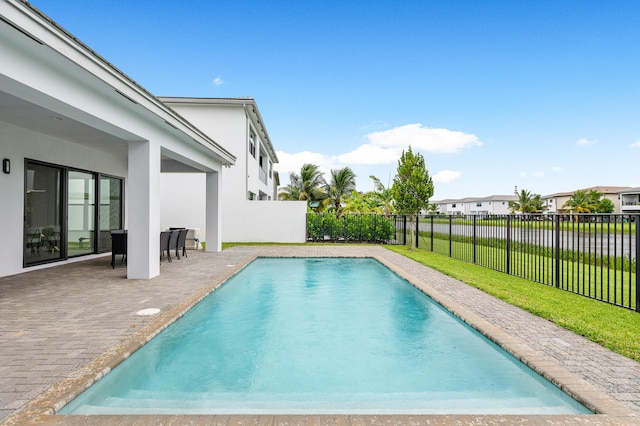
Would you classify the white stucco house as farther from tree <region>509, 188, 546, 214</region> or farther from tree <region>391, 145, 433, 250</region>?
tree <region>509, 188, 546, 214</region>

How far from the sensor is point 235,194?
17547 mm

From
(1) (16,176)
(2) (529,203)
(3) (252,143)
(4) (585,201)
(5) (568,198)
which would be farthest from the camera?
(5) (568,198)

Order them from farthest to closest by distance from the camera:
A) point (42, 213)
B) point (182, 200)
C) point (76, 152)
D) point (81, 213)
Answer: point (182, 200) < point (81, 213) < point (76, 152) < point (42, 213)

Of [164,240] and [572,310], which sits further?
[164,240]

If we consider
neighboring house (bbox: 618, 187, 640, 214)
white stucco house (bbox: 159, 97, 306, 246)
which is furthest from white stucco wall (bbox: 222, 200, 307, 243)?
neighboring house (bbox: 618, 187, 640, 214)

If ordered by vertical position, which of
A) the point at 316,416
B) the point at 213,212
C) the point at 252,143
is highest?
the point at 252,143

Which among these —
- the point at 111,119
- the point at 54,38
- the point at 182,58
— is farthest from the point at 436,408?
the point at 182,58

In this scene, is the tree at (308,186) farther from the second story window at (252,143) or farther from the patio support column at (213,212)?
the patio support column at (213,212)

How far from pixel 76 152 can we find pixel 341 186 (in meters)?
26.3

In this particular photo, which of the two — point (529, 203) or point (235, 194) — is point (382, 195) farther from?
point (529, 203)

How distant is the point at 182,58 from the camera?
1969cm

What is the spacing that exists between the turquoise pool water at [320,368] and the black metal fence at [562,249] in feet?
8.68

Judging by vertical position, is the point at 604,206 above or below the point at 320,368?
above

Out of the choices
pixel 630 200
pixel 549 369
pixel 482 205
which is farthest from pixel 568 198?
pixel 549 369
